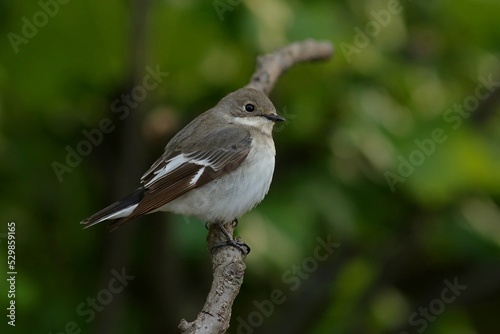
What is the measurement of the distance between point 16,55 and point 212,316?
2700 millimetres

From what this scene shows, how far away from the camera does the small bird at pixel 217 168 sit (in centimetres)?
461

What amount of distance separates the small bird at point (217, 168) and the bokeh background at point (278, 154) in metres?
0.38

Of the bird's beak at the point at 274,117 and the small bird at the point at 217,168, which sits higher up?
the bird's beak at the point at 274,117

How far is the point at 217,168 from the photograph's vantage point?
15.7 ft

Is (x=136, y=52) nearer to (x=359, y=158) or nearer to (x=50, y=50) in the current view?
(x=50, y=50)

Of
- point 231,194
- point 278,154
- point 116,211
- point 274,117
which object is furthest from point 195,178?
point 278,154

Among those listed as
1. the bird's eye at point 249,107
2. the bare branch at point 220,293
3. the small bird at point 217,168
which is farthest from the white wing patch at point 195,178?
the bird's eye at point 249,107

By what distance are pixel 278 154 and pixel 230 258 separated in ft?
6.49

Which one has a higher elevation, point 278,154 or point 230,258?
point 278,154

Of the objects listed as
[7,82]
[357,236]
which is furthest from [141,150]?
[357,236]

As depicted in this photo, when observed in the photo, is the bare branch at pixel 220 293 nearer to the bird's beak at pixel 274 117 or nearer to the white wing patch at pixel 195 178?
the white wing patch at pixel 195 178

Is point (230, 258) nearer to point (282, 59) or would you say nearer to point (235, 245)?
point (235, 245)

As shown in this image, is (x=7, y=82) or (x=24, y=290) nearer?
(x=24, y=290)

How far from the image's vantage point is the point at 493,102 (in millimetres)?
6141
